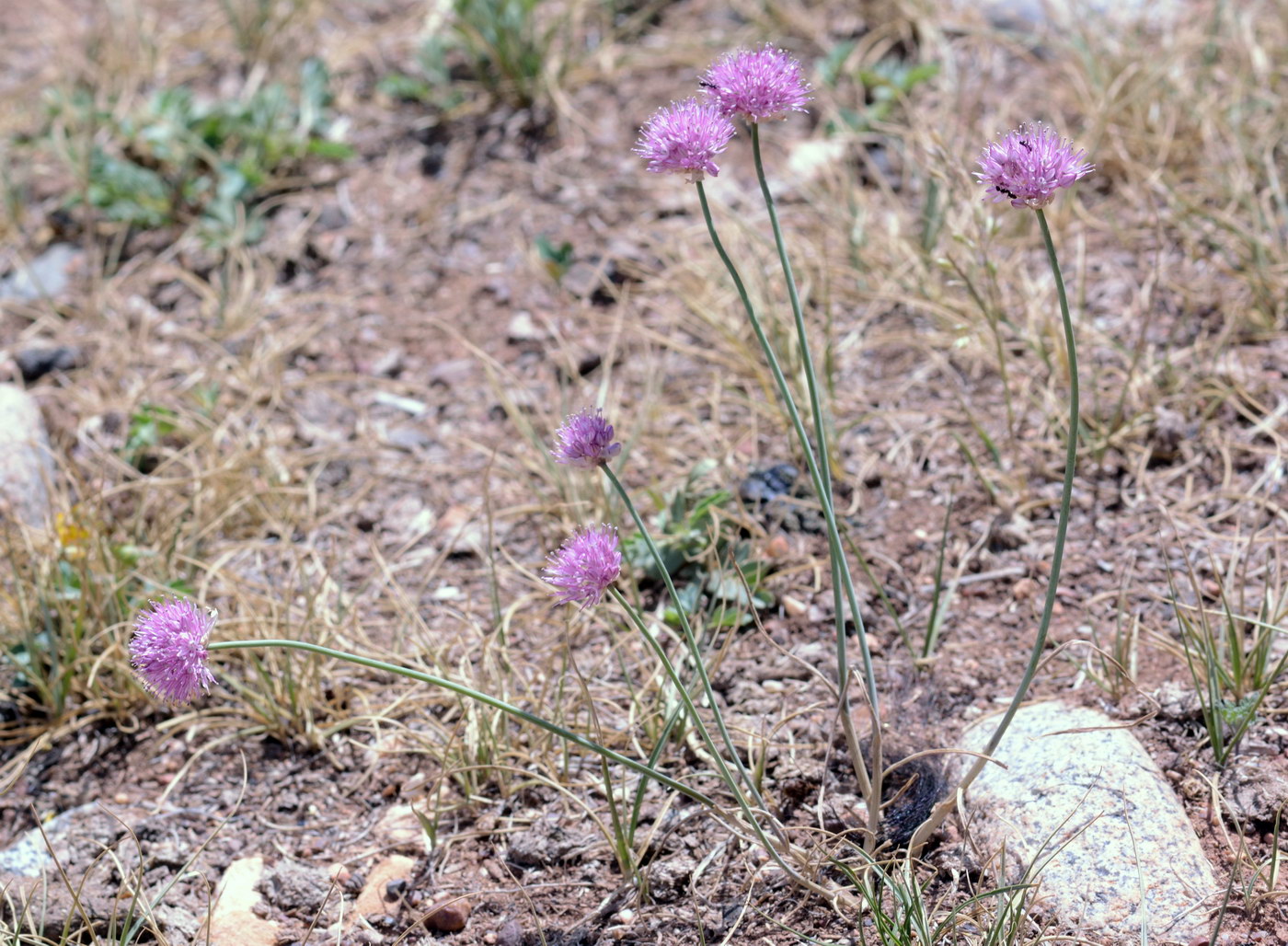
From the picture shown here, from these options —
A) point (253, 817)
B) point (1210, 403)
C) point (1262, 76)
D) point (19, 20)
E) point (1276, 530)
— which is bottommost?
point (253, 817)

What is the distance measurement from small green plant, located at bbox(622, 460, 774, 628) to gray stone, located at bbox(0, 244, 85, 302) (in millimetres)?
2420

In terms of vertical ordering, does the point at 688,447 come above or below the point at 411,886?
above

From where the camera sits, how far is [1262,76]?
3.38 m

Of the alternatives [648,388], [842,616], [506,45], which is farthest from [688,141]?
[506,45]

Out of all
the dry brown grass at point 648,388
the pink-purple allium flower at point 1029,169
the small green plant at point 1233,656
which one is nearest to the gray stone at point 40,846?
the dry brown grass at point 648,388

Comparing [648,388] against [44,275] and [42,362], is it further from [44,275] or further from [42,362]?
[44,275]

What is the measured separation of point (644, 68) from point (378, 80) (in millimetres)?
1062

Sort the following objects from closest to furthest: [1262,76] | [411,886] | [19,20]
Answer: [411,886] → [1262,76] → [19,20]

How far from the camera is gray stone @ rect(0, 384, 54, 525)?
8.86 feet

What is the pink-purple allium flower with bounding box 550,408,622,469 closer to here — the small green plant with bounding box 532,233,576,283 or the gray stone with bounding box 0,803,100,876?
the gray stone with bounding box 0,803,100,876

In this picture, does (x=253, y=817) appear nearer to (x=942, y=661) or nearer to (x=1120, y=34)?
(x=942, y=661)

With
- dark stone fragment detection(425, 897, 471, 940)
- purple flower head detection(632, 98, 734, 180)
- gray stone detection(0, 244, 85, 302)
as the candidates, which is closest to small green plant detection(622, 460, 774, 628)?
dark stone fragment detection(425, 897, 471, 940)

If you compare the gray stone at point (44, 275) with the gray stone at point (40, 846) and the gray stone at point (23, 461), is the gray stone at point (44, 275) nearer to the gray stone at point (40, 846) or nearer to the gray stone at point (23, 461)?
the gray stone at point (23, 461)

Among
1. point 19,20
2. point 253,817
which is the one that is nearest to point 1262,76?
point 253,817
